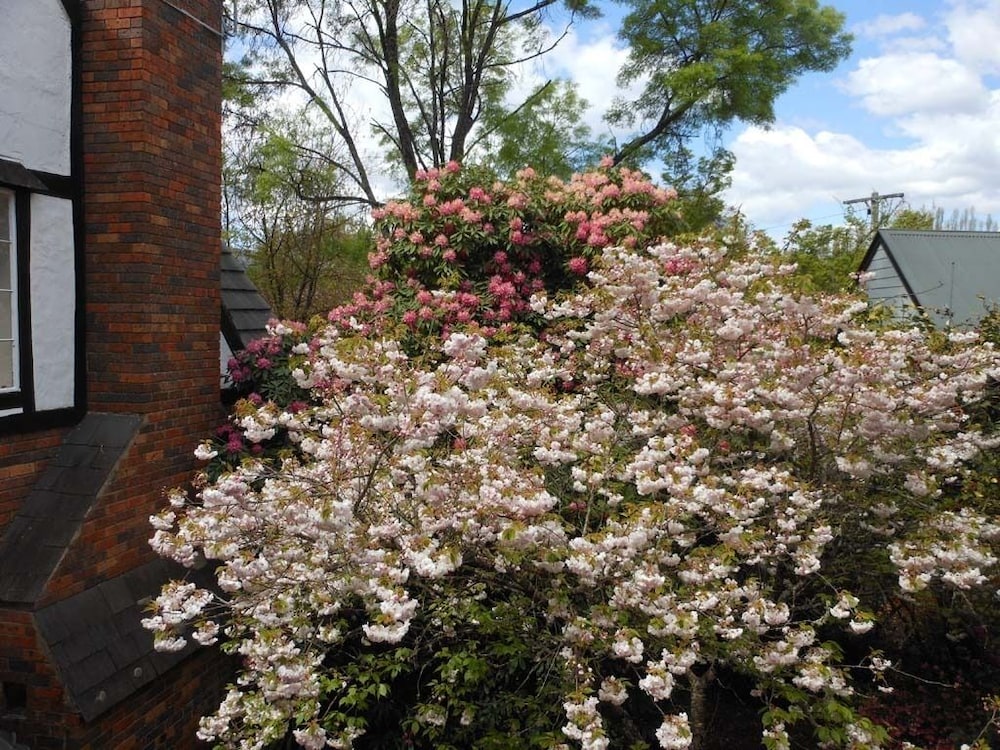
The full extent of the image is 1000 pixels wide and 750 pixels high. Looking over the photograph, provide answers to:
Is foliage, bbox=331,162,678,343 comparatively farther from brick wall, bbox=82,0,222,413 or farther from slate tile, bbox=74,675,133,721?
slate tile, bbox=74,675,133,721

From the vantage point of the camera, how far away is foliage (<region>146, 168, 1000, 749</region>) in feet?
9.87

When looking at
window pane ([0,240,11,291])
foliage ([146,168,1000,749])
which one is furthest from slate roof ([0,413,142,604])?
window pane ([0,240,11,291])

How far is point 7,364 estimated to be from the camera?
3.93m

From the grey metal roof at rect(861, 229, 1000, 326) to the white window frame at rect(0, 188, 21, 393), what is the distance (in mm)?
9880

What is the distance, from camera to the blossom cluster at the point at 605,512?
300 cm

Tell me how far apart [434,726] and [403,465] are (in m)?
1.51

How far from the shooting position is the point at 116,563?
163 inches

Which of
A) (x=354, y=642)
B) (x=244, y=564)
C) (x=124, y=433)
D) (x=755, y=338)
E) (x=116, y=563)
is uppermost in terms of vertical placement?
(x=755, y=338)

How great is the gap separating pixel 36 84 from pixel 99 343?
157 centimetres

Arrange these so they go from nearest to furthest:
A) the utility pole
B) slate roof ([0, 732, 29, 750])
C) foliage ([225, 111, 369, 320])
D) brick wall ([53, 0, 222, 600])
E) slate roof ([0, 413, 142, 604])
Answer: slate roof ([0, 732, 29, 750]) < slate roof ([0, 413, 142, 604]) < brick wall ([53, 0, 222, 600]) < foliage ([225, 111, 369, 320]) < the utility pole

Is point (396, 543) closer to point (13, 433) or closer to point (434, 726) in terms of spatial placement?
point (434, 726)

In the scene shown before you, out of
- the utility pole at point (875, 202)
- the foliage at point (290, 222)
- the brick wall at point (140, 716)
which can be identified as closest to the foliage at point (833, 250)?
the utility pole at point (875, 202)

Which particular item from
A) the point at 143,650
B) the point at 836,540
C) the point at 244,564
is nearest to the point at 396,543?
the point at 244,564

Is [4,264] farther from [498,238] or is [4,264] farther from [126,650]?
[498,238]
